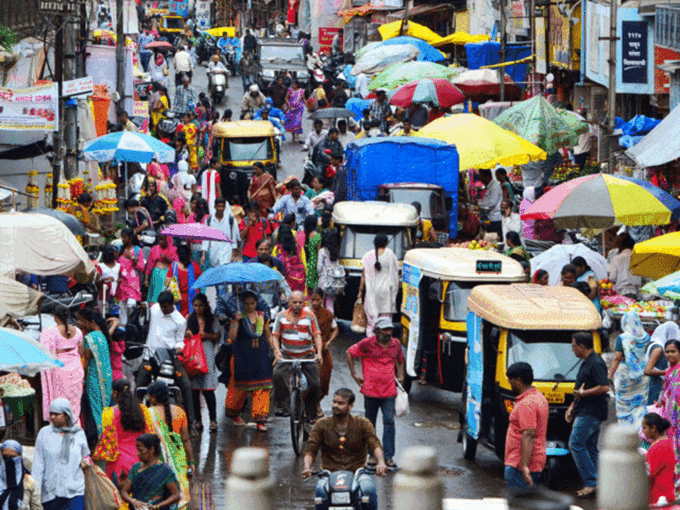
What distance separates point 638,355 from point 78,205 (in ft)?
32.0

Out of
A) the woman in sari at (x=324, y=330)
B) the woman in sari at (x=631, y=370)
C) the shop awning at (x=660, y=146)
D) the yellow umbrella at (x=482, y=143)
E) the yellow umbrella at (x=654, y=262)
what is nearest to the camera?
the woman in sari at (x=631, y=370)

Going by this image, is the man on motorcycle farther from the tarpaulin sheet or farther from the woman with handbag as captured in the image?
the tarpaulin sheet

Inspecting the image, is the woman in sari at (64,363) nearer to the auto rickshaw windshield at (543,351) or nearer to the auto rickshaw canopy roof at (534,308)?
the auto rickshaw canopy roof at (534,308)

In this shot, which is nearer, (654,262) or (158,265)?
(654,262)

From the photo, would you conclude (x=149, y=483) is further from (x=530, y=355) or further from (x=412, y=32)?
(x=412, y=32)

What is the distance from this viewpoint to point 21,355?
10570 mm

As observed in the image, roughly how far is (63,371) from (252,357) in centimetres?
237

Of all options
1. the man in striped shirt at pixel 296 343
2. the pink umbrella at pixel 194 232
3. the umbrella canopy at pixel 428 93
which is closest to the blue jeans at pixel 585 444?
the man in striped shirt at pixel 296 343

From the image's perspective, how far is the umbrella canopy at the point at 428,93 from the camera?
29.4 m

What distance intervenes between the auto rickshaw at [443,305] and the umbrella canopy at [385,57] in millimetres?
21066

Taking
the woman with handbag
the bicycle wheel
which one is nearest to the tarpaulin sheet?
the woman with handbag

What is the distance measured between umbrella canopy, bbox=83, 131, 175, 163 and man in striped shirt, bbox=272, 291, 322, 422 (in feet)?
27.2

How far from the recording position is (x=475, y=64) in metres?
38.4

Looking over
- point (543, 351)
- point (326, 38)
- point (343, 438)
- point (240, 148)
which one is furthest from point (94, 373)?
point (326, 38)
